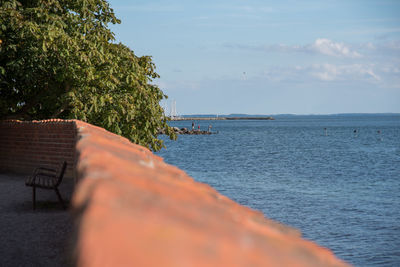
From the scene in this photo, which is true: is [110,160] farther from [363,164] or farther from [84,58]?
[363,164]

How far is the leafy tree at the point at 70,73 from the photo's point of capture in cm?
1513

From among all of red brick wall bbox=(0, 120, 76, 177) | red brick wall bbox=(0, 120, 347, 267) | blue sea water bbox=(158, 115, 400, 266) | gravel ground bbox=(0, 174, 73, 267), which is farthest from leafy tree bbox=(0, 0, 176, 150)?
red brick wall bbox=(0, 120, 347, 267)

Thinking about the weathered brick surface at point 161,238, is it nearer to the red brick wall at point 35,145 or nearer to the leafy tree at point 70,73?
the red brick wall at point 35,145

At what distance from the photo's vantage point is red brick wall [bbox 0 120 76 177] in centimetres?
1171

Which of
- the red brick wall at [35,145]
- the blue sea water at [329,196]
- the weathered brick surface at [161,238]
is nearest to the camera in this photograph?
the weathered brick surface at [161,238]

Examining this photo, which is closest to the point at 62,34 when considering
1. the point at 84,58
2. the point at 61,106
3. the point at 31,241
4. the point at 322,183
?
the point at 84,58

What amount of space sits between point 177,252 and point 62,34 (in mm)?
15591

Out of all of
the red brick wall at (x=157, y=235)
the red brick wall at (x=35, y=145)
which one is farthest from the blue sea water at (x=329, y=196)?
the red brick wall at (x=157, y=235)

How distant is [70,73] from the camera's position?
609 inches

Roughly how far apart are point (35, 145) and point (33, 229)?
7100 mm

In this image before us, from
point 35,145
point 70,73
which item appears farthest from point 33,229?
point 70,73

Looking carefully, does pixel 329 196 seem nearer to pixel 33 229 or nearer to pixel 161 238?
pixel 33 229

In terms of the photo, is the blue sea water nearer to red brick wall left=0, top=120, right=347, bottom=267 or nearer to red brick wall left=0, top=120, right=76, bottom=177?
red brick wall left=0, top=120, right=76, bottom=177

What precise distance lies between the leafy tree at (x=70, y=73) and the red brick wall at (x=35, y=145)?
1.45 m
